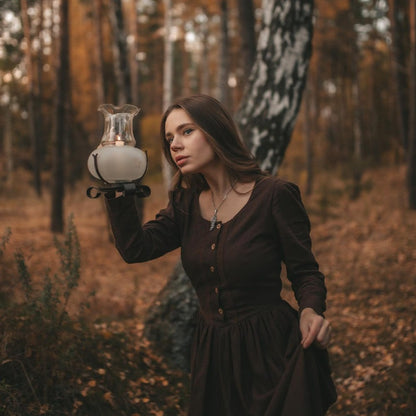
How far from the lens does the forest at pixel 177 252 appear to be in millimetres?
3336

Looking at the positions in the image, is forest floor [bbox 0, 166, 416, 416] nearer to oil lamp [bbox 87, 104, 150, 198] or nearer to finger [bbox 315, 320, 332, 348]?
oil lamp [bbox 87, 104, 150, 198]

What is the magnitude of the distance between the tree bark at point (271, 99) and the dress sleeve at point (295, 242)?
2183 mm

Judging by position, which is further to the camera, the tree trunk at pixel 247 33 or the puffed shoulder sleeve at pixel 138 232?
the tree trunk at pixel 247 33

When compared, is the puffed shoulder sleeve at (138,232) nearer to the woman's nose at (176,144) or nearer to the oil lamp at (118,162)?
the oil lamp at (118,162)

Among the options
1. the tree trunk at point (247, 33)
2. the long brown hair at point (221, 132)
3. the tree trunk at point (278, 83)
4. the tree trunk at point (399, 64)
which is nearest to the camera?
the long brown hair at point (221, 132)

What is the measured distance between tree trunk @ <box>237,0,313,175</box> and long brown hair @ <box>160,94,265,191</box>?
200cm

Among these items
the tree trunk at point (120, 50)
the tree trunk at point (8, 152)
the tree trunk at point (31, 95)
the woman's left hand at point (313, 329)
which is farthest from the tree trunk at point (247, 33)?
the tree trunk at point (8, 152)

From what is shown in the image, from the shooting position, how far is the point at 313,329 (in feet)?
6.10

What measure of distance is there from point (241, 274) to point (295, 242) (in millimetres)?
263

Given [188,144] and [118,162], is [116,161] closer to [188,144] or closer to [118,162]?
[118,162]

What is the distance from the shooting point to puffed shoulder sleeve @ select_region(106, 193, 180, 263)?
207 centimetres

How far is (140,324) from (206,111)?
11.2ft

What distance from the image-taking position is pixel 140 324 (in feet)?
16.5

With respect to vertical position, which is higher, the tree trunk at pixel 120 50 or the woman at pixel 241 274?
the tree trunk at pixel 120 50
